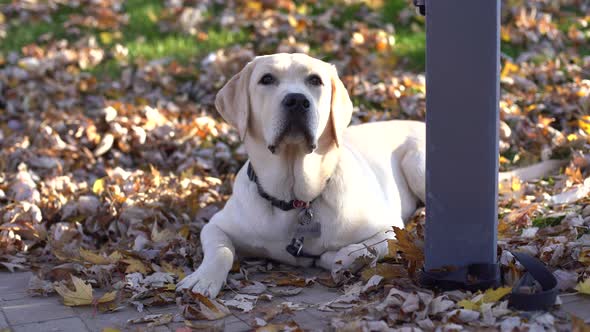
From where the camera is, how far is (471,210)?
302 centimetres

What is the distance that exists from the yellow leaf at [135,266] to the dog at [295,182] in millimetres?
337

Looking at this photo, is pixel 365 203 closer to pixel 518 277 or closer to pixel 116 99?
pixel 518 277

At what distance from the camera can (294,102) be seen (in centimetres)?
367

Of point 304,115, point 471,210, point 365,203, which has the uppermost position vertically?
point 304,115

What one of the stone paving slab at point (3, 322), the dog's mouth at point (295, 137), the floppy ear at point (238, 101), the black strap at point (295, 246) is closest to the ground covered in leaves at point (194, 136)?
the black strap at point (295, 246)

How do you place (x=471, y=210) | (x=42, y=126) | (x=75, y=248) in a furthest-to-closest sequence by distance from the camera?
1. (x=42, y=126)
2. (x=75, y=248)
3. (x=471, y=210)

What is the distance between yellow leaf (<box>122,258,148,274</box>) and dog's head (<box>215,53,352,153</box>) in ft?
2.87

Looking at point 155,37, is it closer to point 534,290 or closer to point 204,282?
point 204,282

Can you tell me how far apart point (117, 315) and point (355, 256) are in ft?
4.05

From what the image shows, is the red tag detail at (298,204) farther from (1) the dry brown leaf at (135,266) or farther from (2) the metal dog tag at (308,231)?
(1) the dry brown leaf at (135,266)

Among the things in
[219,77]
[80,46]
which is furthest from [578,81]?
[80,46]

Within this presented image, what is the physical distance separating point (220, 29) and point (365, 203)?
5526 millimetres

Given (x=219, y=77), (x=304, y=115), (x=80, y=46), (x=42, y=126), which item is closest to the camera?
(x=304, y=115)

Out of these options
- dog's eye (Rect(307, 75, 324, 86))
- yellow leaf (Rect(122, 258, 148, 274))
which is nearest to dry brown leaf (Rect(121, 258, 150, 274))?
yellow leaf (Rect(122, 258, 148, 274))
